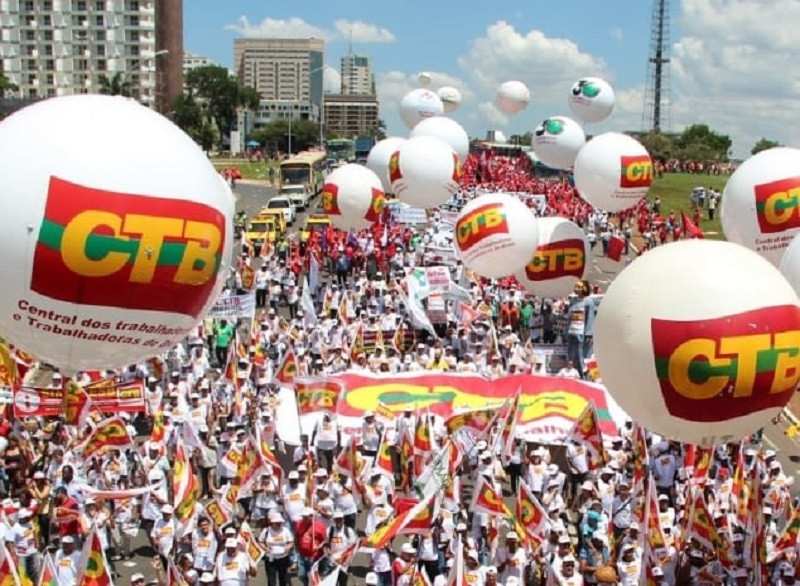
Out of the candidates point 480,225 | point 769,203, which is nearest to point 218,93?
point 480,225

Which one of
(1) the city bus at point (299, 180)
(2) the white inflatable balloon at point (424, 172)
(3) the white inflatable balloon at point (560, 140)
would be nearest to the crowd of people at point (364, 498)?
(2) the white inflatable balloon at point (424, 172)

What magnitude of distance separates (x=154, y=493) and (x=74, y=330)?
4.57m

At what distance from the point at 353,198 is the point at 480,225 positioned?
4952 mm

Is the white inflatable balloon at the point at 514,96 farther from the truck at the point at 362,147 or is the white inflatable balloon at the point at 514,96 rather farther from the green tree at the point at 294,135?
the green tree at the point at 294,135

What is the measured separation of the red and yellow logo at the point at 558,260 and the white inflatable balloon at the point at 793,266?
8459 mm

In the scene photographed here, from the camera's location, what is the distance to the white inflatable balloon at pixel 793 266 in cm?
863

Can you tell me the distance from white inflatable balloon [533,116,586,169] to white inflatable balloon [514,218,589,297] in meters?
7.91

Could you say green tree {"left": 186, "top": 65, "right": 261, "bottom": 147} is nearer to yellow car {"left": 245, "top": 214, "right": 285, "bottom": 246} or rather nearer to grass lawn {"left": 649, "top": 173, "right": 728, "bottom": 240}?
grass lawn {"left": 649, "top": 173, "right": 728, "bottom": 240}

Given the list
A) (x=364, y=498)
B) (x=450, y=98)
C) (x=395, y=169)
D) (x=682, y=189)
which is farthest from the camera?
(x=682, y=189)

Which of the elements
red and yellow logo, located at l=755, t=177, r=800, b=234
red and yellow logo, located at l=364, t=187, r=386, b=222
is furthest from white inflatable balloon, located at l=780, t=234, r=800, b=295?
red and yellow logo, located at l=364, t=187, r=386, b=222

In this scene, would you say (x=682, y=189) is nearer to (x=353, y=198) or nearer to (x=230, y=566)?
(x=353, y=198)

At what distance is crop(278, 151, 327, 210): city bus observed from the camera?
151 feet

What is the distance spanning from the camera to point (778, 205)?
11859 mm

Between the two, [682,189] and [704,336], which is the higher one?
[682,189]
